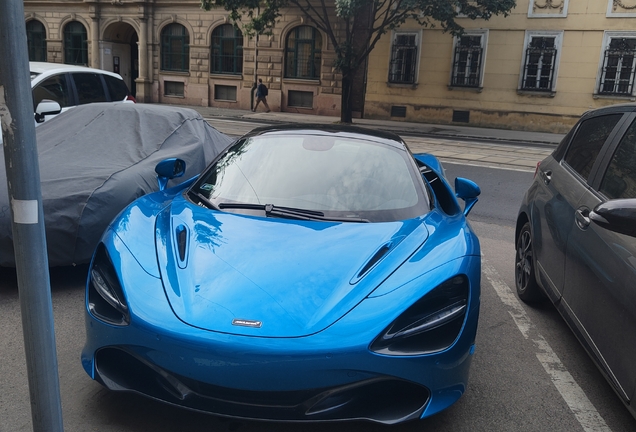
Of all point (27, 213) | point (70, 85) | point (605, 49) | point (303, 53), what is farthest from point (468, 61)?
point (27, 213)

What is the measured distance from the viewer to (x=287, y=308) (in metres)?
2.58

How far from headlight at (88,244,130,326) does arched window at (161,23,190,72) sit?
95.2ft

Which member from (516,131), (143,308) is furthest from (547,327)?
(516,131)

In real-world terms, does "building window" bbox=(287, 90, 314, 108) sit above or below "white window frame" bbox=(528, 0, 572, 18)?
below

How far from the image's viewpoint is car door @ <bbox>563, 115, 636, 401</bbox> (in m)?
2.68

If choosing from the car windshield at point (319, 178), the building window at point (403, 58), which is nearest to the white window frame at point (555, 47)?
the building window at point (403, 58)

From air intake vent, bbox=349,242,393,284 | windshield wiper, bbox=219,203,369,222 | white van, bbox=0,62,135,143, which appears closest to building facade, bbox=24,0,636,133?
white van, bbox=0,62,135,143

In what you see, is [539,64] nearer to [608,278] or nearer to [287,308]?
[608,278]

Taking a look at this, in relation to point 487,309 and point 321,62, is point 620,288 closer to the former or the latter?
point 487,309

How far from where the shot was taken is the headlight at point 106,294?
2.65m

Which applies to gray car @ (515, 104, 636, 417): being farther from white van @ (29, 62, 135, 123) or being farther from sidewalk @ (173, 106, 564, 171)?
sidewalk @ (173, 106, 564, 171)

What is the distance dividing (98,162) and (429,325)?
357 centimetres

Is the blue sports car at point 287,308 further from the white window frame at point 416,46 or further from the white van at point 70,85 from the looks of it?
the white window frame at point 416,46

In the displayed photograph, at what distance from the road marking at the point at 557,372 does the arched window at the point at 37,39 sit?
3485 cm
